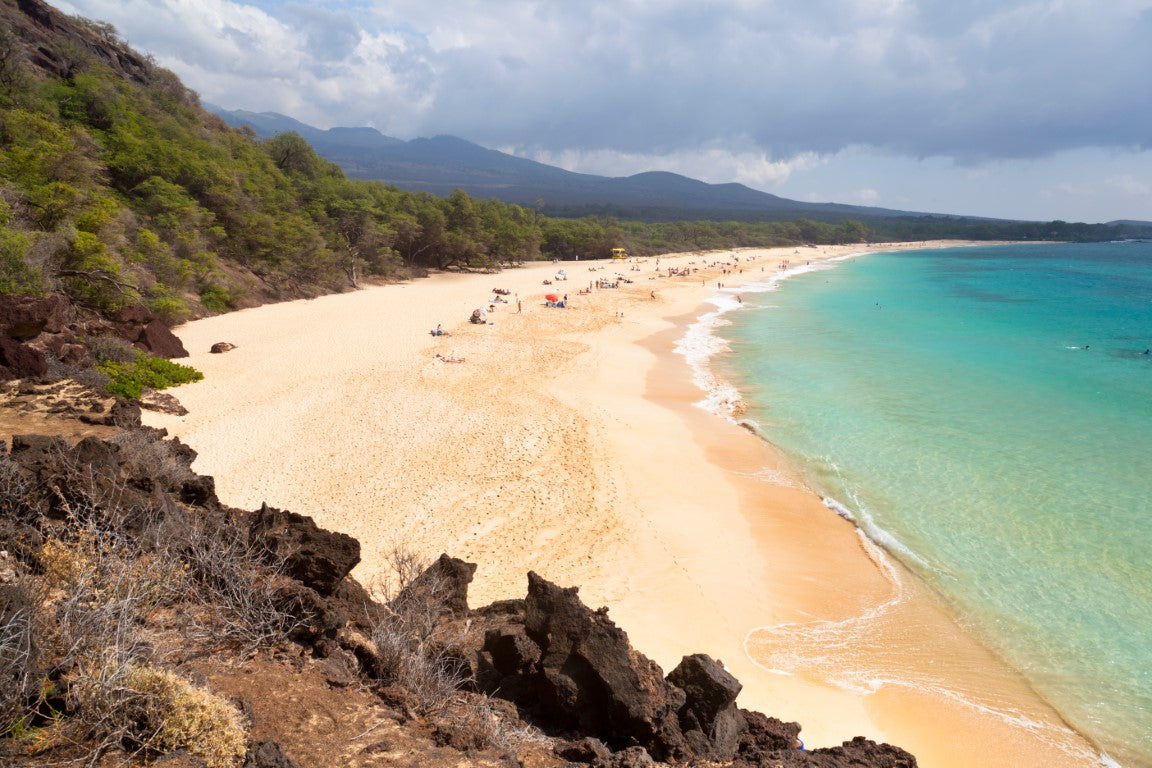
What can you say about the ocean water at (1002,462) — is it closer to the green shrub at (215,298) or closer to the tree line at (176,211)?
the tree line at (176,211)

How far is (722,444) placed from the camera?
15898 mm

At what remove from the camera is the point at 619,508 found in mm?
11906

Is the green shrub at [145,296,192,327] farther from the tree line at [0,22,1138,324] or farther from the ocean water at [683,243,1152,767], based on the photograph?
the ocean water at [683,243,1152,767]

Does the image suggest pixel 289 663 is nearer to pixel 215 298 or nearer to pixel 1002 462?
pixel 1002 462

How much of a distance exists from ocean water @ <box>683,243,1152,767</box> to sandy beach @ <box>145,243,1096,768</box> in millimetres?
946

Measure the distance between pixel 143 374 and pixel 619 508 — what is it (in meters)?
13.1

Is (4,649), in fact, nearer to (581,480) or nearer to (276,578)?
(276,578)

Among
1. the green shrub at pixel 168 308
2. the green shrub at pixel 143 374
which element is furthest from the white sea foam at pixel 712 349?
the green shrub at pixel 168 308

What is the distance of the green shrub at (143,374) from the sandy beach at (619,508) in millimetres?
551

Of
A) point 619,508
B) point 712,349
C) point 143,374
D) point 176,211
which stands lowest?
point 619,508

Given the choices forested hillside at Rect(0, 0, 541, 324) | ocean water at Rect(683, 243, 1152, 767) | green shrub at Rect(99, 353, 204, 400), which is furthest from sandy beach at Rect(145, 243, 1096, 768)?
forested hillside at Rect(0, 0, 541, 324)

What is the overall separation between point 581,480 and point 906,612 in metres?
6.39

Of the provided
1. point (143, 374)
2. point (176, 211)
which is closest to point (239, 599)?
point (143, 374)

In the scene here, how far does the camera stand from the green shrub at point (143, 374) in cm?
1449
